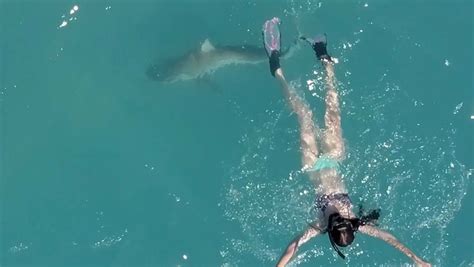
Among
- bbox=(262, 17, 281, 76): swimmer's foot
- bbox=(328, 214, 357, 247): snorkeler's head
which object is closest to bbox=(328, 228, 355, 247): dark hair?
bbox=(328, 214, 357, 247): snorkeler's head

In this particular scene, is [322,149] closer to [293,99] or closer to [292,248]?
[293,99]

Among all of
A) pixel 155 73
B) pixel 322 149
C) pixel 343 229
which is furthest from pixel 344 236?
pixel 155 73

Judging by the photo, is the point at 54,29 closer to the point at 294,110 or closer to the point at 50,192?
the point at 50,192

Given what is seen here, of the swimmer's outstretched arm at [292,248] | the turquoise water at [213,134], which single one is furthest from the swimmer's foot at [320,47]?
the swimmer's outstretched arm at [292,248]

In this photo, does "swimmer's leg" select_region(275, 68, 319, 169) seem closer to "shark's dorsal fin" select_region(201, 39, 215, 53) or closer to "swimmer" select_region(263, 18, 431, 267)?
"swimmer" select_region(263, 18, 431, 267)

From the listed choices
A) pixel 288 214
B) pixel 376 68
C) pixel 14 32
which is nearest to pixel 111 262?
pixel 288 214

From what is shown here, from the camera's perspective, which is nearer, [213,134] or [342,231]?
[342,231]
